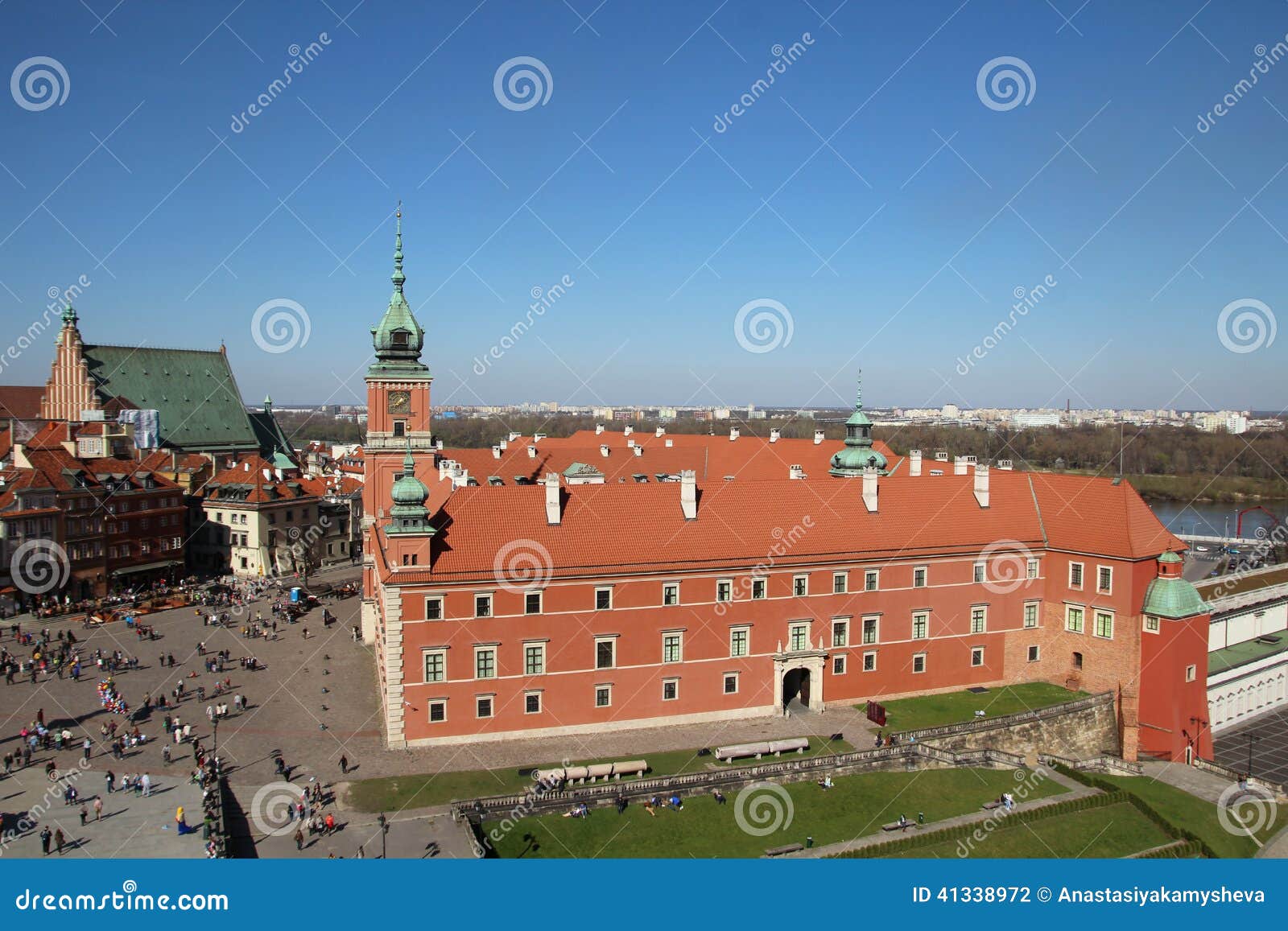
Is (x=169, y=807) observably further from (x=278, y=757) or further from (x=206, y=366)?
(x=206, y=366)

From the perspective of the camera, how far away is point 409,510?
31359mm

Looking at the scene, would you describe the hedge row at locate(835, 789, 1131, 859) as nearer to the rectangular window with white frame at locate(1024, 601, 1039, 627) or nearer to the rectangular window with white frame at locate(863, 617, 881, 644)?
the rectangular window with white frame at locate(863, 617, 881, 644)

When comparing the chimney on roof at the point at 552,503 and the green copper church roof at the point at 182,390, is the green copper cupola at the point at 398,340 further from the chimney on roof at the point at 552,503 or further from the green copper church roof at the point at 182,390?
the green copper church roof at the point at 182,390

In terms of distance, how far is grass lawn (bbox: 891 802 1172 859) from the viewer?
27.3 metres

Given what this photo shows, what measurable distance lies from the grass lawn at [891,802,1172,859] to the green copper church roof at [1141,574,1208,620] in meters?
10.2

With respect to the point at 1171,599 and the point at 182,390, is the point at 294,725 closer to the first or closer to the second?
the point at 1171,599

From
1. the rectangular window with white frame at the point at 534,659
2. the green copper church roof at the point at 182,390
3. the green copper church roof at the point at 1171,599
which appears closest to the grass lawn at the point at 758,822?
the rectangular window with white frame at the point at 534,659

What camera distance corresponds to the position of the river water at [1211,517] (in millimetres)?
104787

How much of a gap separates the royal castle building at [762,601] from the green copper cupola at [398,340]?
6.14 m

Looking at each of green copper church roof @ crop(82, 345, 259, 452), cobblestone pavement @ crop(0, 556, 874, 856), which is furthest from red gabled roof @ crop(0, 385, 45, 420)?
cobblestone pavement @ crop(0, 556, 874, 856)

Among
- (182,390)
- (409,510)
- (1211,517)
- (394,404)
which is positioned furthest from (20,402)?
(1211,517)

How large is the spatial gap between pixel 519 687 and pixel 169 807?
442 inches

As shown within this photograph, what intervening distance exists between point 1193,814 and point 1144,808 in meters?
2.65

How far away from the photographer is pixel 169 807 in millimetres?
26594
